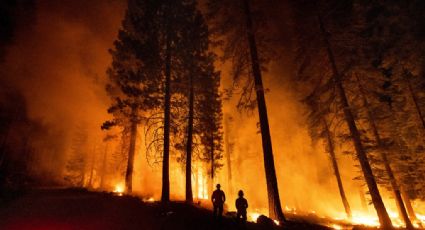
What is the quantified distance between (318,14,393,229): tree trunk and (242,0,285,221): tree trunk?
532cm

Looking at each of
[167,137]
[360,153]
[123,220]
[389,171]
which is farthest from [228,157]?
[123,220]

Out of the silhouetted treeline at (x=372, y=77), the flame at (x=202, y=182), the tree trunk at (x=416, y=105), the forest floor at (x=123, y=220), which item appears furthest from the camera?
the flame at (x=202, y=182)

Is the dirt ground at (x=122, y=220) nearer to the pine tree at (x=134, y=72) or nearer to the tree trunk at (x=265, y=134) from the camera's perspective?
the tree trunk at (x=265, y=134)

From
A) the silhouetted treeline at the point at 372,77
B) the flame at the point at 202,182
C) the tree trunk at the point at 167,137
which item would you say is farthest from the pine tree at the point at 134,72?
the flame at the point at 202,182

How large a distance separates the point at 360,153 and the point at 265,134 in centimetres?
628

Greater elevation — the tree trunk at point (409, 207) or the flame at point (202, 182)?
the flame at point (202, 182)

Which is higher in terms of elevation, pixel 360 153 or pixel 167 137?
pixel 167 137

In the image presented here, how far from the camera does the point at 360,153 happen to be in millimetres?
12930

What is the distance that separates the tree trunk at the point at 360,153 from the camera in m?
11.6

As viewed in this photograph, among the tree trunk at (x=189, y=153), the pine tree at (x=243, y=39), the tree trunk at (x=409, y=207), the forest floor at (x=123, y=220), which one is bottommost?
the tree trunk at (x=409, y=207)

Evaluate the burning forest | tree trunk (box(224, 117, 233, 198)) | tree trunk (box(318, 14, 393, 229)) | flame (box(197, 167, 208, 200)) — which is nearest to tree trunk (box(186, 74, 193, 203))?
the burning forest

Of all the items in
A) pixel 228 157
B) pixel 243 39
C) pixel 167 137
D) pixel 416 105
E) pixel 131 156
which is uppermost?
pixel 243 39

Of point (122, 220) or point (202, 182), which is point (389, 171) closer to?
point (122, 220)

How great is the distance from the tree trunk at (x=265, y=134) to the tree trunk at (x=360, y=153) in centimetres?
532
